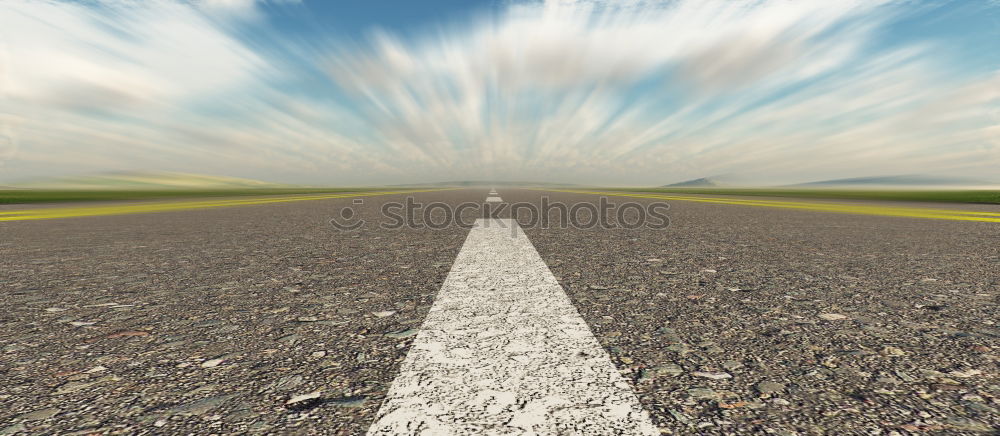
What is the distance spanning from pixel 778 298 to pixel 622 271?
1.24m

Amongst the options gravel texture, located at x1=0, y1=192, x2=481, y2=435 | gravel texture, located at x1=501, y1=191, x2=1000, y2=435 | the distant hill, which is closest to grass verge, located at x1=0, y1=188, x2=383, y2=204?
gravel texture, located at x1=0, y1=192, x2=481, y2=435

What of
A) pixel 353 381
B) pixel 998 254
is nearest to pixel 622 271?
pixel 353 381

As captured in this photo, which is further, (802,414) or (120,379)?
(120,379)

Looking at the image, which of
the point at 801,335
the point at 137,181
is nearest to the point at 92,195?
the point at 801,335

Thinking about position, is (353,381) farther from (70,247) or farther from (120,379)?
(70,247)

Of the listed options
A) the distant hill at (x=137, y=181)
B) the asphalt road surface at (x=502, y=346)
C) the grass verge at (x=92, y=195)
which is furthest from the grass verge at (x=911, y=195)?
the distant hill at (x=137, y=181)

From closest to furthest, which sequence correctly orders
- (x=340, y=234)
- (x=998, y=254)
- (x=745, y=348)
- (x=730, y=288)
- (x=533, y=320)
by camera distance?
(x=745, y=348), (x=533, y=320), (x=730, y=288), (x=998, y=254), (x=340, y=234)

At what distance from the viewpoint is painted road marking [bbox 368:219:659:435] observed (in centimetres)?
143

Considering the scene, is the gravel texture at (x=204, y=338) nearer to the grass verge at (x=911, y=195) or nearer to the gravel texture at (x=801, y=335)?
the gravel texture at (x=801, y=335)

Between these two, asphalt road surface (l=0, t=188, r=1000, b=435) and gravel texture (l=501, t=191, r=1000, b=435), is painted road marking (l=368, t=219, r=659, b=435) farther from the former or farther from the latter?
gravel texture (l=501, t=191, r=1000, b=435)

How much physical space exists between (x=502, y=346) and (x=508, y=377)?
0.36 meters

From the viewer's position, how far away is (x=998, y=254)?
499cm

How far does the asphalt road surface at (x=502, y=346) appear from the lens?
59.1 inches

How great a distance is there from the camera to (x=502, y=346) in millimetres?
2135
